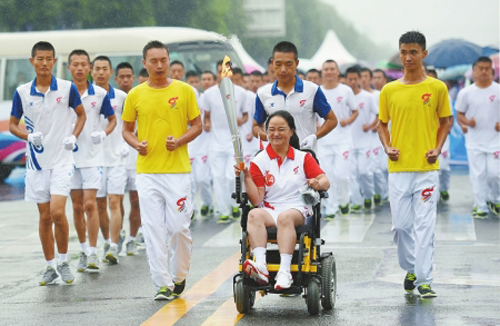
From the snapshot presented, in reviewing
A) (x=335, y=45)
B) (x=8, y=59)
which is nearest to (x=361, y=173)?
(x=8, y=59)

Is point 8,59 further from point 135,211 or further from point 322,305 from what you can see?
point 322,305

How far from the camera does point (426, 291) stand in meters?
7.78

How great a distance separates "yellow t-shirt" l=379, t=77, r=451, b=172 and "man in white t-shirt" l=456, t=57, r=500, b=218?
5961mm

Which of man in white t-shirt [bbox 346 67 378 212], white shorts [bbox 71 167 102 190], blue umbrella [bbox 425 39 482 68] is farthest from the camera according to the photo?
blue umbrella [bbox 425 39 482 68]

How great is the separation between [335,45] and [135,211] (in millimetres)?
32457

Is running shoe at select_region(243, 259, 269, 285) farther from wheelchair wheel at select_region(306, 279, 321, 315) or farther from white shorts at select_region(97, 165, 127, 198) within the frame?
white shorts at select_region(97, 165, 127, 198)

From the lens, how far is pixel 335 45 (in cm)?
4281

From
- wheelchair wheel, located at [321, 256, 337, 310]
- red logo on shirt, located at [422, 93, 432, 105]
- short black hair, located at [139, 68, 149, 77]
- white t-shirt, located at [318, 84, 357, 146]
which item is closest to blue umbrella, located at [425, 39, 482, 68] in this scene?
white t-shirt, located at [318, 84, 357, 146]

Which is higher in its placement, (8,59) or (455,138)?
(8,59)

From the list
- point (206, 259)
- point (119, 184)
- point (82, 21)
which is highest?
point (82, 21)

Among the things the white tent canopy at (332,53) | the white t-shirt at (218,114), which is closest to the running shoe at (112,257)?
the white t-shirt at (218,114)

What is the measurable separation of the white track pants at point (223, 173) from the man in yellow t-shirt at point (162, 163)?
6.17 metres

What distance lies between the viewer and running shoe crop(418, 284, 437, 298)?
7.77 meters

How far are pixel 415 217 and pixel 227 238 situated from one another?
439 centimetres
